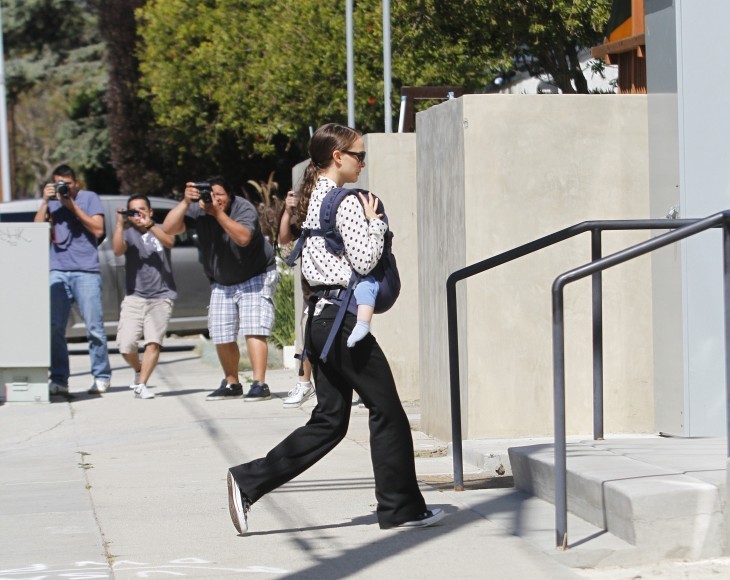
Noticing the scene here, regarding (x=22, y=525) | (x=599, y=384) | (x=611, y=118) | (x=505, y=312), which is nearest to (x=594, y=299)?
(x=599, y=384)

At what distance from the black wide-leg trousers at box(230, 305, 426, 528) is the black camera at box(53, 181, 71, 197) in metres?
5.64

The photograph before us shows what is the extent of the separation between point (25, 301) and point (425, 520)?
18.7ft

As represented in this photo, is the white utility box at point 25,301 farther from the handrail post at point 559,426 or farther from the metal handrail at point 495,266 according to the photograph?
the handrail post at point 559,426

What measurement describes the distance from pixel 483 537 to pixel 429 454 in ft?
7.05

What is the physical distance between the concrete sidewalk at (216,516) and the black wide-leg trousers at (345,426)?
174 millimetres

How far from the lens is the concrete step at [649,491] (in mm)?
4723

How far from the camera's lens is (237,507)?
17.1 ft

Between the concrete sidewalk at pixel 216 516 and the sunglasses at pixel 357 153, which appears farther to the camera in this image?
the sunglasses at pixel 357 153

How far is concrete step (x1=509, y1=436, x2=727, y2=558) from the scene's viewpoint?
15.5ft

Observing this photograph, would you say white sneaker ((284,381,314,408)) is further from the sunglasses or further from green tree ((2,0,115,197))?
green tree ((2,0,115,197))

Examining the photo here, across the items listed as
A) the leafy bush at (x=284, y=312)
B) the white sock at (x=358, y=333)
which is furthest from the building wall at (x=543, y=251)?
the leafy bush at (x=284, y=312)

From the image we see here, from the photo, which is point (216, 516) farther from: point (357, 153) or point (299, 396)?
point (299, 396)

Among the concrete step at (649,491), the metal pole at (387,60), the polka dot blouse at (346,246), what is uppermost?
the metal pole at (387,60)

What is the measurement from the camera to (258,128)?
24.7 metres
